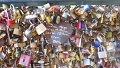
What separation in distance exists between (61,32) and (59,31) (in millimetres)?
13

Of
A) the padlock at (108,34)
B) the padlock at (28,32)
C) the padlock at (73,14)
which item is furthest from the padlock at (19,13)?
the padlock at (108,34)

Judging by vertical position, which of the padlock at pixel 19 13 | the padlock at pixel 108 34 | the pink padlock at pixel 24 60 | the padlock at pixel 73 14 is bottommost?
the pink padlock at pixel 24 60

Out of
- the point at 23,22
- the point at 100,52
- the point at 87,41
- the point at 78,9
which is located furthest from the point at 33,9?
the point at 100,52

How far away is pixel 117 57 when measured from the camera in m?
1.26

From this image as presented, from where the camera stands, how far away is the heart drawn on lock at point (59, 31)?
1.04 m

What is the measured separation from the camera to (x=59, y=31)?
1.04 metres

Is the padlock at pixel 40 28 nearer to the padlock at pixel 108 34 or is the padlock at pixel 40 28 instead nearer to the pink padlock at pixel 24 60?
the pink padlock at pixel 24 60

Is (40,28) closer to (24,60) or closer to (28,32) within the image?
(28,32)

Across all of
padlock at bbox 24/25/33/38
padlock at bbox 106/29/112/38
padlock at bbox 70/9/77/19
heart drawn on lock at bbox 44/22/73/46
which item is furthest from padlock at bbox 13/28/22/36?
padlock at bbox 106/29/112/38

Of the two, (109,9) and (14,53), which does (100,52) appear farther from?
(14,53)

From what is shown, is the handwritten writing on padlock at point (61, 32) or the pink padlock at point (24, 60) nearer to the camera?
the handwritten writing on padlock at point (61, 32)

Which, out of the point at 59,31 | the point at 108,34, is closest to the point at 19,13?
the point at 59,31

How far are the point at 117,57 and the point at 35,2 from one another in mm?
751

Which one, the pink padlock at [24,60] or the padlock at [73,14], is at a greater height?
the padlock at [73,14]
